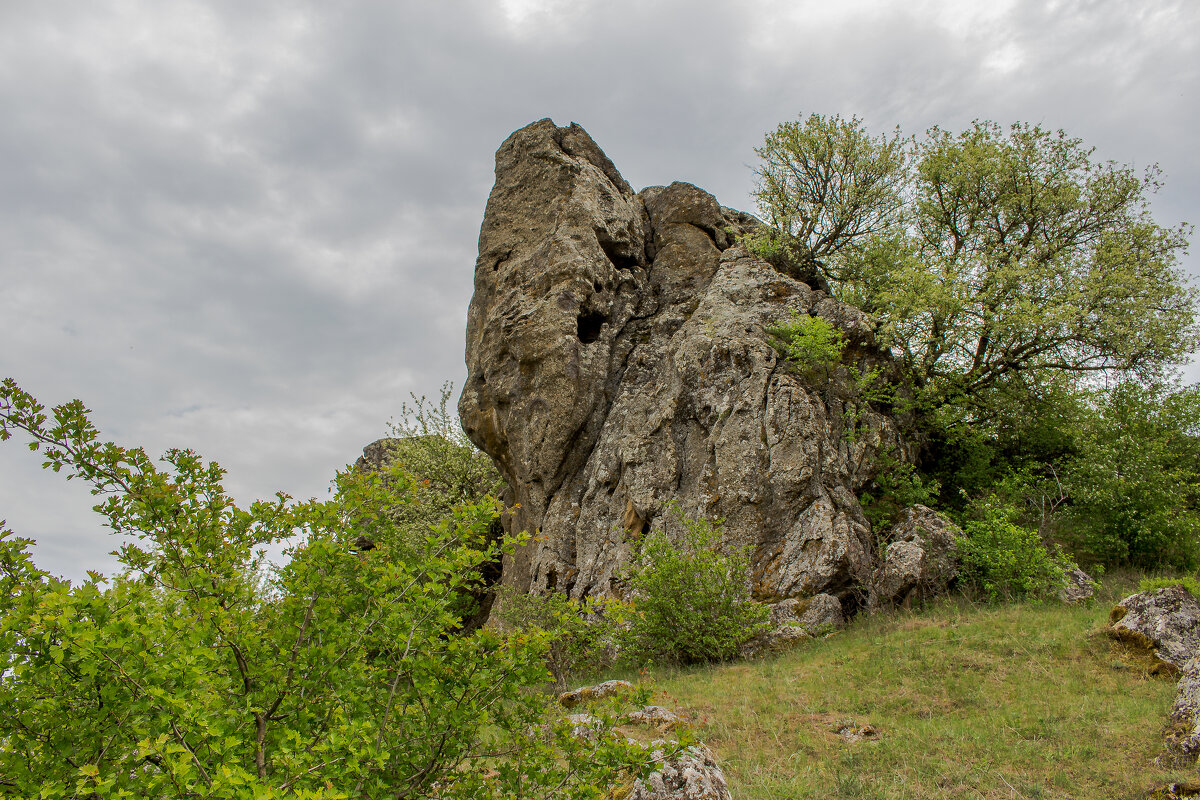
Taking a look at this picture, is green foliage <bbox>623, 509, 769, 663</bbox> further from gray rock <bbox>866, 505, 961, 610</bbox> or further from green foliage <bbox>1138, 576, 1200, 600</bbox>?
green foliage <bbox>1138, 576, 1200, 600</bbox>

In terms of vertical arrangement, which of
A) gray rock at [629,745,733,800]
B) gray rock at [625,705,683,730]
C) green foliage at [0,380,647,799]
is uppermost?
green foliage at [0,380,647,799]

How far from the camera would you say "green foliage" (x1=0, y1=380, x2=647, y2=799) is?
2.88 m

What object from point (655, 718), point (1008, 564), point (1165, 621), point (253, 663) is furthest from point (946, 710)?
point (253, 663)

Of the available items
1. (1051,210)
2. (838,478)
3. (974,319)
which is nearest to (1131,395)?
(974,319)

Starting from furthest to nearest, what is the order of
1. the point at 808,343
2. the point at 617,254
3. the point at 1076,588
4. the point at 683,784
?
the point at 617,254 → the point at 808,343 → the point at 1076,588 → the point at 683,784

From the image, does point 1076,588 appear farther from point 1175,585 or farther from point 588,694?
point 588,694

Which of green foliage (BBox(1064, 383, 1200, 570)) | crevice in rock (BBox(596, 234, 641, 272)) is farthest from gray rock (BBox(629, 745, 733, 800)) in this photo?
crevice in rock (BBox(596, 234, 641, 272))

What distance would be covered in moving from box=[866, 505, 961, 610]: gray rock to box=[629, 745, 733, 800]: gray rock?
9.19 metres

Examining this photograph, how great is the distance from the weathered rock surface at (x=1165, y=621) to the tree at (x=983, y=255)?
9.56 m

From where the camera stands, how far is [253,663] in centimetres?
372

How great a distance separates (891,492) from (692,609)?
22.8ft

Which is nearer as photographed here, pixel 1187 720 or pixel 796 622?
pixel 1187 720

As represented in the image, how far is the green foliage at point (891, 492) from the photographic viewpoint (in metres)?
15.8

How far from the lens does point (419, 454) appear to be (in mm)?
26750
